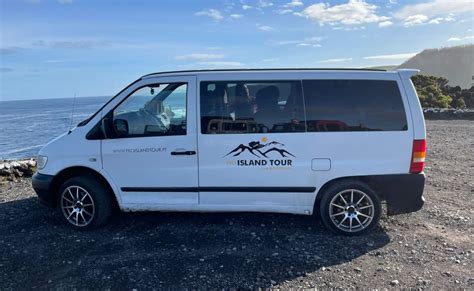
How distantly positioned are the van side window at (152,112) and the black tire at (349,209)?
201 cm

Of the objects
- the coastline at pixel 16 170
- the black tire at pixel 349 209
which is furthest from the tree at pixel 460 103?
the coastline at pixel 16 170

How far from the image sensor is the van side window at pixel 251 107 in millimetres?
4441

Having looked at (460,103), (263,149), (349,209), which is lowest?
(349,209)

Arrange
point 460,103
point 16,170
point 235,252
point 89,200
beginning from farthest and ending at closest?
point 460,103, point 16,170, point 89,200, point 235,252

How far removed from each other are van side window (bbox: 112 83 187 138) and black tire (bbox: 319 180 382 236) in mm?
2012

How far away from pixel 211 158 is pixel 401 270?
2.42 m

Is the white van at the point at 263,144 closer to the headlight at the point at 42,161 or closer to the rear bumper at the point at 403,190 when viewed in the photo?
the rear bumper at the point at 403,190

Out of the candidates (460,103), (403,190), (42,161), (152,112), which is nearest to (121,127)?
(152,112)

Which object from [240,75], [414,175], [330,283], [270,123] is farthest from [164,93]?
[414,175]

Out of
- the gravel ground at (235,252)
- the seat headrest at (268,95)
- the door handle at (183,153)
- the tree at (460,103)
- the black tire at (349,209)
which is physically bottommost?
the gravel ground at (235,252)

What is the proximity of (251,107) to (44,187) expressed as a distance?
297cm

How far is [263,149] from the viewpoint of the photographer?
4426 millimetres

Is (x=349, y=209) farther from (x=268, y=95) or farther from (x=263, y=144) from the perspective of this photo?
(x=268, y=95)

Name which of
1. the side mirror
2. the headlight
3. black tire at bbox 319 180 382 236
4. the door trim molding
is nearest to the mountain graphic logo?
the door trim molding
